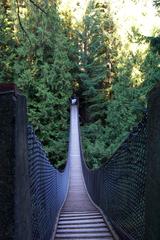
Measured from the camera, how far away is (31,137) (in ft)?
8.39

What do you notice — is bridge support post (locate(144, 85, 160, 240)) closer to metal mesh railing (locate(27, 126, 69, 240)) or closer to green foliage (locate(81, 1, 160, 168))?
metal mesh railing (locate(27, 126, 69, 240))

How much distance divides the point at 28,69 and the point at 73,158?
365 inches

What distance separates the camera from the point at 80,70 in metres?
28.4

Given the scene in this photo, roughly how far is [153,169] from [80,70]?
26.4 m

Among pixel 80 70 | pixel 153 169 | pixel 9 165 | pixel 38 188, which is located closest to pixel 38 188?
pixel 38 188

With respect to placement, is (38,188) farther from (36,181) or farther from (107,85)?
(107,85)

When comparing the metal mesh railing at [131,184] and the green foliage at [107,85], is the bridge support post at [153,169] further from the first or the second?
the green foliage at [107,85]

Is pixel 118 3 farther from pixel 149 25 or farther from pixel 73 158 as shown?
pixel 73 158

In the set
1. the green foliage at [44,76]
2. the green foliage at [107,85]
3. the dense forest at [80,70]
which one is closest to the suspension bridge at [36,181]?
the green foliage at [107,85]

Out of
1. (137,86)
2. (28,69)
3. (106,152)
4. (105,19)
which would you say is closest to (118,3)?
(105,19)

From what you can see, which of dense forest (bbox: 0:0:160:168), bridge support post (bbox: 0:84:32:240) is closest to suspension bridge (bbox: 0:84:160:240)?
bridge support post (bbox: 0:84:32:240)

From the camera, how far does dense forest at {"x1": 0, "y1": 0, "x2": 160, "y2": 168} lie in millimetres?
20312

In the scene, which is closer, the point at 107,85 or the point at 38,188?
the point at 38,188

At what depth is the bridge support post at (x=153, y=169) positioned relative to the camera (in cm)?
209
